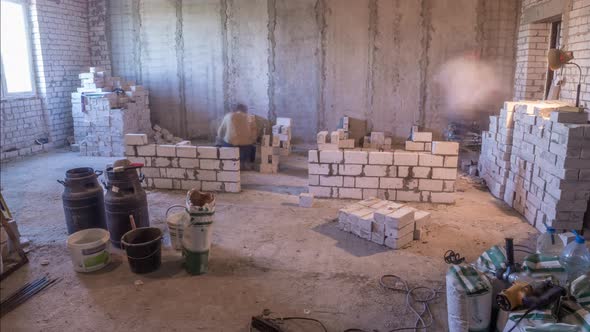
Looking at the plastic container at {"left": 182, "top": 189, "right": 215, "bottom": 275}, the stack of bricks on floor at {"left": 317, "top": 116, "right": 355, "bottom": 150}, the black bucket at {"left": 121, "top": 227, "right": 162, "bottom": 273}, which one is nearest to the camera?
the plastic container at {"left": 182, "top": 189, "right": 215, "bottom": 275}

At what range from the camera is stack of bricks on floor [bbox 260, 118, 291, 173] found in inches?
330

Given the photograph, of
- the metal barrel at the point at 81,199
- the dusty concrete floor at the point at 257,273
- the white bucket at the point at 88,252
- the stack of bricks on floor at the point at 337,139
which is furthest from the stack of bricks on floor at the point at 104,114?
the white bucket at the point at 88,252

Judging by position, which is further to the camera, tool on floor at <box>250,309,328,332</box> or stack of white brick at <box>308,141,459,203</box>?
stack of white brick at <box>308,141,459,203</box>

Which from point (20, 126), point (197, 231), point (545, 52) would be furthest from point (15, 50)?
point (545, 52)

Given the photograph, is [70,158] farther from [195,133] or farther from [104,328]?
[104,328]

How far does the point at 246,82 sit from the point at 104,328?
324 inches

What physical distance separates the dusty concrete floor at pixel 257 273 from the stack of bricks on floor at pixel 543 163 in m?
0.32

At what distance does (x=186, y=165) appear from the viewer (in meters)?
7.03

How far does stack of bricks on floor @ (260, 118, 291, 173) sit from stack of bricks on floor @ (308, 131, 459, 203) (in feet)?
6.11

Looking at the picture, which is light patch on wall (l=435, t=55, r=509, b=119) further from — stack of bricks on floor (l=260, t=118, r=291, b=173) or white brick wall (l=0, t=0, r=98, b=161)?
white brick wall (l=0, t=0, r=98, b=161)

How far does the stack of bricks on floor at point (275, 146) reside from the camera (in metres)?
8.38

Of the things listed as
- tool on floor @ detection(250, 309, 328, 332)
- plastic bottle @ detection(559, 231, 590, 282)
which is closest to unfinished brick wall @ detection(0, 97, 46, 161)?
tool on floor @ detection(250, 309, 328, 332)

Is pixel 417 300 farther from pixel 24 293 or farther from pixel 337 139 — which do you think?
pixel 337 139

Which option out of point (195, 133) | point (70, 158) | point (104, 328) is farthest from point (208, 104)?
point (104, 328)
